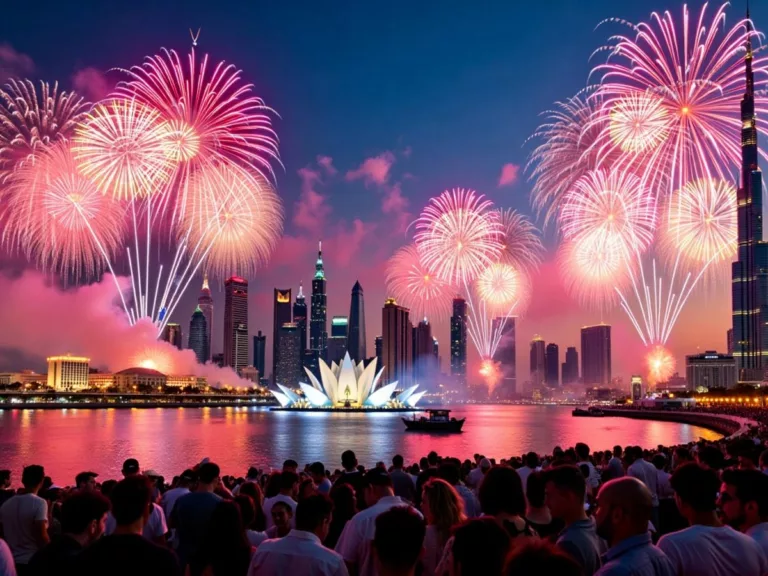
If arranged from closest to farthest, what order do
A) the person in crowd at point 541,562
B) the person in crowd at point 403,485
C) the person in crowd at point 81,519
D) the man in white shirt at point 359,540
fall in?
1. the person in crowd at point 541,562
2. the person in crowd at point 81,519
3. the man in white shirt at point 359,540
4. the person in crowd at point 403,485

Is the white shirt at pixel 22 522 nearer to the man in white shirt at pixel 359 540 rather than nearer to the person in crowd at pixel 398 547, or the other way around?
the man in white shirt at pixel 359 540

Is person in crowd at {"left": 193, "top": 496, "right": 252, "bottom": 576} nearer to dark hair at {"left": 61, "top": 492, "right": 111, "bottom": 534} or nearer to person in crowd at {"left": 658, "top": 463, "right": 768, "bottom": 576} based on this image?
dark hair at {"left": 61, "top": 492, "right": 111, "bottom": 534}

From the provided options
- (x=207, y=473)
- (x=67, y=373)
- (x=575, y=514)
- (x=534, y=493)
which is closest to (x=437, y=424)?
(x=207, y=473)

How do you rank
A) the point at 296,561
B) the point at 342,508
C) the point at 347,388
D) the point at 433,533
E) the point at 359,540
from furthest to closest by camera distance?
the point at 347,388 < the point at 342,508 < the point at 359,540 < the point at 433,533 < the point at 296,561

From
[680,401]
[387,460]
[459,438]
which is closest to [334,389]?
[459,438]

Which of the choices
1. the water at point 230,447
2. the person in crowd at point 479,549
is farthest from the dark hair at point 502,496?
the water at point 230,447

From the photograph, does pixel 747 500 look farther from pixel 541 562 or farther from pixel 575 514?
pixel 541 562
